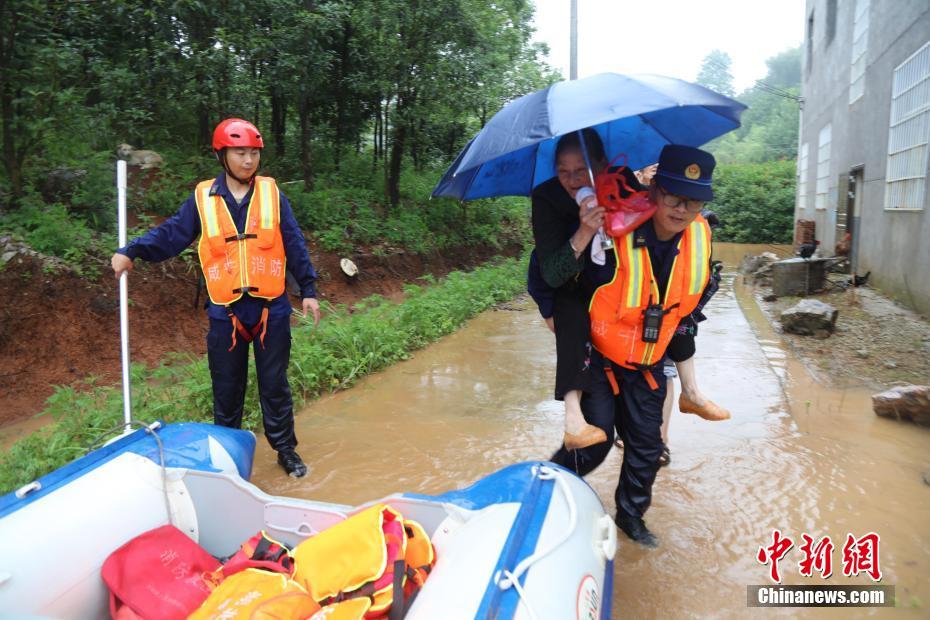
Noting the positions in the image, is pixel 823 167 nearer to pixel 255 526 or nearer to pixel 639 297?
pixel 639 297

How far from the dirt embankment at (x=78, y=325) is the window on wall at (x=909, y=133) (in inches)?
338

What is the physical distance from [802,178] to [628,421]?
18.2 meters

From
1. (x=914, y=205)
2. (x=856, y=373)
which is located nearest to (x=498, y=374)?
(x=856, y=373)

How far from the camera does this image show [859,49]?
10.3m

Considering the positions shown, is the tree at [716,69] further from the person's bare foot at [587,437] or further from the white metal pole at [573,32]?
the person's bare foot at [587,437]

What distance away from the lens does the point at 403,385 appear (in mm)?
5477

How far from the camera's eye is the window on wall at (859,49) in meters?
9.95

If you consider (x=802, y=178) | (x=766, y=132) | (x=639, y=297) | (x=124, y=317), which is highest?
(x=766, y=132)

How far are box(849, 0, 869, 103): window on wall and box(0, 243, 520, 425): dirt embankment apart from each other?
35.2 ft

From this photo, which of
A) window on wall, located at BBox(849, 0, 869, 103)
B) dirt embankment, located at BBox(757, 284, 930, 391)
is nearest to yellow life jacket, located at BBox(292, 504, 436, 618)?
dirt embankment, located at BBox(757, 284, 930, 391)

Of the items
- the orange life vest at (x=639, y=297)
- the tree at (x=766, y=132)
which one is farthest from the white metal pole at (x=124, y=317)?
the tree at (x=766, y=132)

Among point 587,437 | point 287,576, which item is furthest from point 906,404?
point 287,576

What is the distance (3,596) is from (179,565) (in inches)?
18.8

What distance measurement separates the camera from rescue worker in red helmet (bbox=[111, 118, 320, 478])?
3229 millimetres
